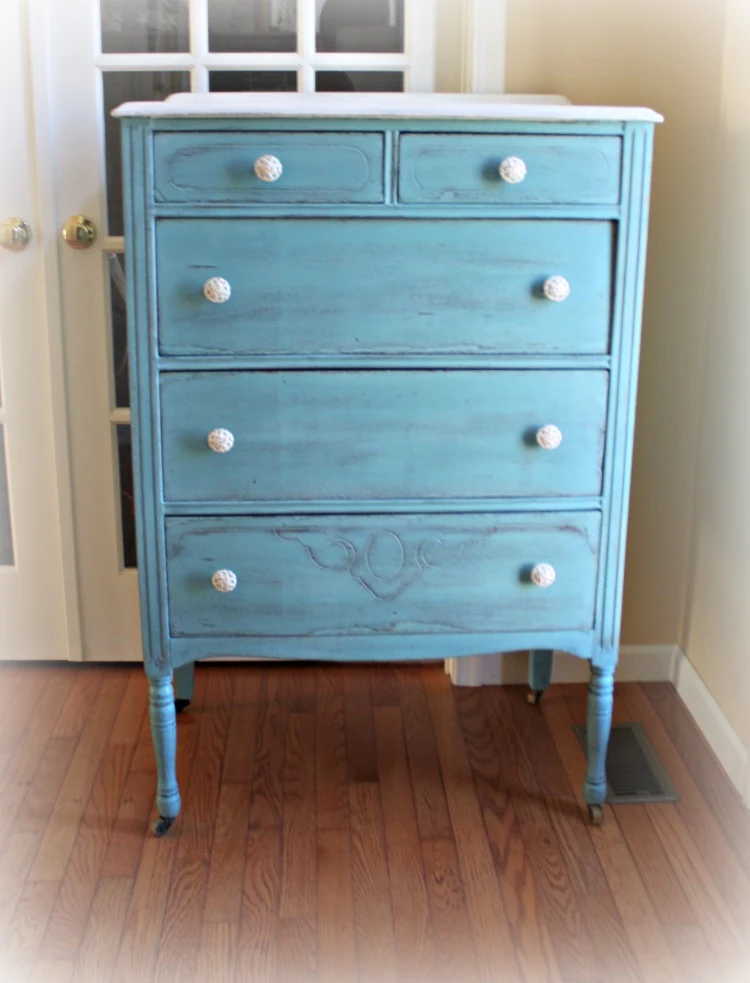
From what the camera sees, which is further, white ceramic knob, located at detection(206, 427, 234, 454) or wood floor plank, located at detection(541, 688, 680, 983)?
white ceramic knob, located at detection(206, 427, 234, 454)

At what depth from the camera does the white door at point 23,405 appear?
2303 mm

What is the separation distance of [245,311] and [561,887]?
113 cm

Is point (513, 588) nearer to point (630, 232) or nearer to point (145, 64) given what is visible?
point (630, 232)

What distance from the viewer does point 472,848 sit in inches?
79.4

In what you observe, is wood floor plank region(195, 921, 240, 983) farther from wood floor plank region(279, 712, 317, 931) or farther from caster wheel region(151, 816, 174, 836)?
caster wheel region(151, 816, 174, 836)

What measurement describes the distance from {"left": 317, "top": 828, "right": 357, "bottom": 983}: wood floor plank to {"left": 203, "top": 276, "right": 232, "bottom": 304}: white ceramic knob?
996 millimetres

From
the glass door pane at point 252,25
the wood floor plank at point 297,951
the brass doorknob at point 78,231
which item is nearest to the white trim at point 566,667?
the wood floor plank at point 297,951

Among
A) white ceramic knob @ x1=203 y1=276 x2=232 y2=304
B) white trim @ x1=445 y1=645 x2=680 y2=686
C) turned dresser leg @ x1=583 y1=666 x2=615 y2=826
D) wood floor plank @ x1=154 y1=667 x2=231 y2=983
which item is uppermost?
white ceramic knob @ x1=203 y1=276 x2=232 y2=304

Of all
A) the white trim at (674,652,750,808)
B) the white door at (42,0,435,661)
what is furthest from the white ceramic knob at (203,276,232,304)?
the white trim at (674,652,750,808)

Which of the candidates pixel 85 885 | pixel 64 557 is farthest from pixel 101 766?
pixel 64 557

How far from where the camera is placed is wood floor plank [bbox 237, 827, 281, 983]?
174cm

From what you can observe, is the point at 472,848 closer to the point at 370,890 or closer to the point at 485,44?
the point at 370,890

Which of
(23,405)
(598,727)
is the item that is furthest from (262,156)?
(598,727)

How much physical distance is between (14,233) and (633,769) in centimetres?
171
